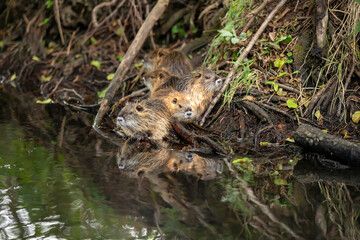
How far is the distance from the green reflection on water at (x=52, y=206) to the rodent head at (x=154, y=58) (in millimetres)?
2575

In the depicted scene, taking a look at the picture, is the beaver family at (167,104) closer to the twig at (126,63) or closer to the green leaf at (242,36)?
the twig at (126,63)

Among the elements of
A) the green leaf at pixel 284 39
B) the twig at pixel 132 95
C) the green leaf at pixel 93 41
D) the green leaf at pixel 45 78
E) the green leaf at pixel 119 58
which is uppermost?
the green leaf at pixel 284 39

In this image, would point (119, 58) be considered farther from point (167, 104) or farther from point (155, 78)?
point (167, 104)

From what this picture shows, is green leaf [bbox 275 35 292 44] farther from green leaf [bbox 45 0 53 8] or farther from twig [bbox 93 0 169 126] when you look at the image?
green leaf [bbox 45 0 53 8]

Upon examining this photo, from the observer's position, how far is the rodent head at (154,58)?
623 centimetres

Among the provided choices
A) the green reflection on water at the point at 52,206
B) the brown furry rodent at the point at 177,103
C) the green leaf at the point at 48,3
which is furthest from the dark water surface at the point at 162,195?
the green leaf at the point at 48,3

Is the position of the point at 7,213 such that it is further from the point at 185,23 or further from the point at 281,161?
the point at 185,23

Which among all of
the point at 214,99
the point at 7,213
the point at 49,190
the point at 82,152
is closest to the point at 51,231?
the point at 7,213

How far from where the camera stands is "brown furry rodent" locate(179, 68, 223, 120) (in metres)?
4.95

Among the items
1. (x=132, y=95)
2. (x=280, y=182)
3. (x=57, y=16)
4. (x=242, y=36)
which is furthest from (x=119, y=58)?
(x=280, y=182)

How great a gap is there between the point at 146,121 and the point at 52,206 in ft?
5.84

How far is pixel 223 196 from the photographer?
10.2 ft

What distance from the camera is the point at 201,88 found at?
494cm

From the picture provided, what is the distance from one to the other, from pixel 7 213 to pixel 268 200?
5.03 ft
